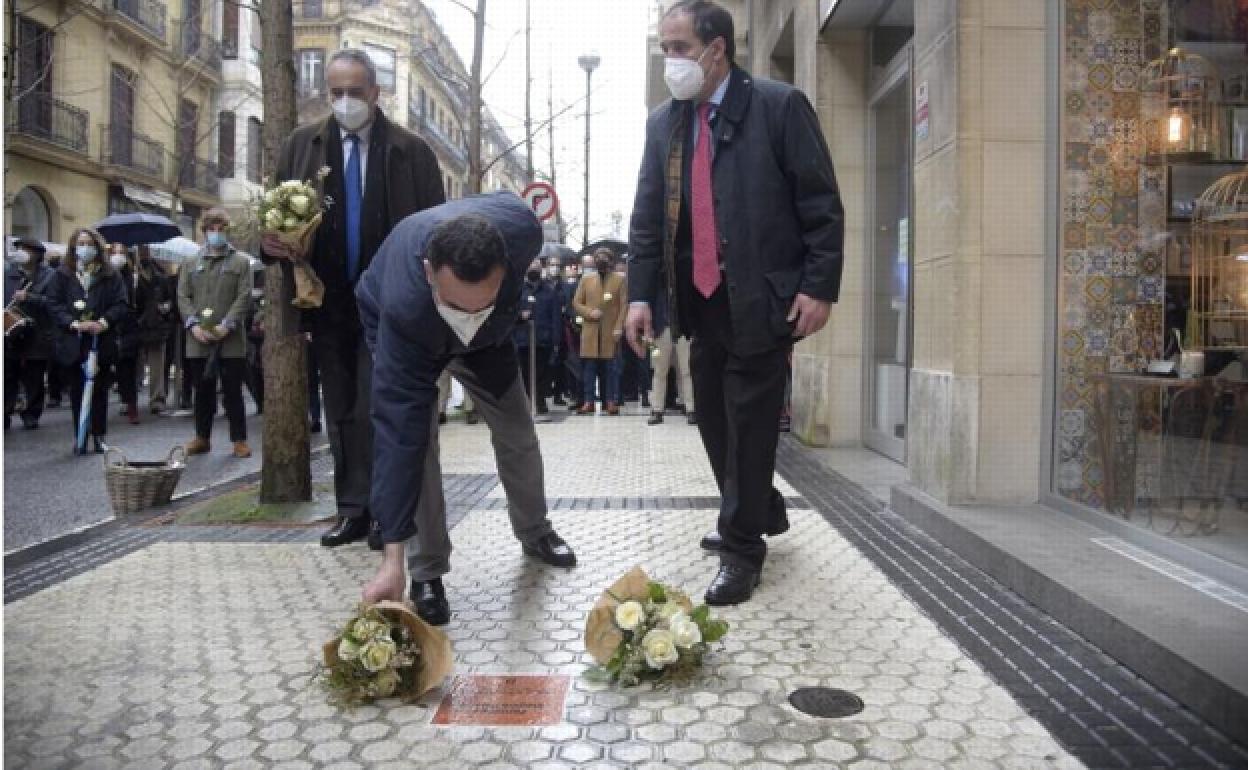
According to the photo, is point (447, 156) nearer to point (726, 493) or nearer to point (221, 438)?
point (221, 438)

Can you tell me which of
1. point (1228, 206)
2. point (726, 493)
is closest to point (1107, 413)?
point (1228, 206)

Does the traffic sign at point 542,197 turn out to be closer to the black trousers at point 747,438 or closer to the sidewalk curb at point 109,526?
the sidewalk curb at point 109,526

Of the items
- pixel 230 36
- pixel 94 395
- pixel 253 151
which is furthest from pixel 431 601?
pixel 253 151

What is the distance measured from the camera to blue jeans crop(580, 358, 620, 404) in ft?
42.8

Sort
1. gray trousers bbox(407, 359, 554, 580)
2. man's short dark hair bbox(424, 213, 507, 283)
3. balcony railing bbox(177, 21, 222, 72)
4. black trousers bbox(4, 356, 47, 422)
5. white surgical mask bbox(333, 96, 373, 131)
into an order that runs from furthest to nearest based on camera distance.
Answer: balcony railing bbox(177, 21, 222, 72), black trousers bbox(4, 356, 47, 422), white surgical mask bbox(333, 96, 373, 131), gray trousers bbox(407, 359, 554, 580), man's short dark hair bbox(424, 213, 507, 283)

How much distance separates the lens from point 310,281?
15.4ft

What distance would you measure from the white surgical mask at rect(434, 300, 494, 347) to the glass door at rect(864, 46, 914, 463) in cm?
473

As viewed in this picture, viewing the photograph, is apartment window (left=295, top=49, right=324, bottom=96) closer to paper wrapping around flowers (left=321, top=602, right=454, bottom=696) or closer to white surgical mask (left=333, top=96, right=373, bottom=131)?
white surgical mask (left=333, top=96, right=373, bottom=131)

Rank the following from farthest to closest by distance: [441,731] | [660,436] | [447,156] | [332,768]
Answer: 1. [447,156]
2. [660,436]
3. [441,731]
4. [332,768]

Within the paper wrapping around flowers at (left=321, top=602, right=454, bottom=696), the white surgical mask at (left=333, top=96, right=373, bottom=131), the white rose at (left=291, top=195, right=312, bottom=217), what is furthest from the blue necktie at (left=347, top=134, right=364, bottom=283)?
the paper wrapping around flowers at (left=321, top=602, right=454, bottom=696)

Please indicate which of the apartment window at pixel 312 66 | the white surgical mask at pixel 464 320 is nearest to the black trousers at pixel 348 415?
the white surgical mask at pixel 464 320

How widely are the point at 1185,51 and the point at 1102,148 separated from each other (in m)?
0.63

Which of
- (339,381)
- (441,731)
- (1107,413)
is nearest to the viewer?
(441,731)

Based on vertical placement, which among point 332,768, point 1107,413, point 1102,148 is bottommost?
point 332,768
